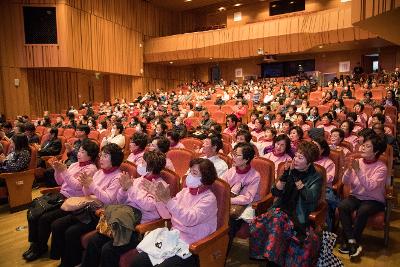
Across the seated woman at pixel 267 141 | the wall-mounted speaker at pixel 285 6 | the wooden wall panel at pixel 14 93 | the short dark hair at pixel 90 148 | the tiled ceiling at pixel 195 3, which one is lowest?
the seated woman at pixel 267 141

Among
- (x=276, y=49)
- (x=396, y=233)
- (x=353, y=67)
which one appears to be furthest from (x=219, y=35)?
(x=396, y=233)

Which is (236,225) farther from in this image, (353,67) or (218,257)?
A: (353,67)

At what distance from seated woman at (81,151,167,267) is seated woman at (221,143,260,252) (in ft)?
1.97

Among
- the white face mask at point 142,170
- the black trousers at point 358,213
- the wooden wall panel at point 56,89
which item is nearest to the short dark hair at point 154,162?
the white face mask at point 142,170

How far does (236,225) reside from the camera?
8.73ft

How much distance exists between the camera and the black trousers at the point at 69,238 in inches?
105

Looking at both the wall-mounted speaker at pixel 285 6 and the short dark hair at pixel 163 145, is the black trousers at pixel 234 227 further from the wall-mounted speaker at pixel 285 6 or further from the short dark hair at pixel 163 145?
the wall-mounted speaker at pixel 285 6

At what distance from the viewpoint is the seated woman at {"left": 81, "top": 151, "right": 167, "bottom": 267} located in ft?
7.66

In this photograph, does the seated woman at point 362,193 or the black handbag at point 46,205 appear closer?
the seated woman at point 362,193

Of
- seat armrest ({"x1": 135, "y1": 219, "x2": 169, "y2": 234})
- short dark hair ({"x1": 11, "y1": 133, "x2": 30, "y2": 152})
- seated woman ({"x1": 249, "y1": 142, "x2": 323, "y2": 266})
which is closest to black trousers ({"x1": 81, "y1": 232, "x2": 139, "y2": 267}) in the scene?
seat armrest ({"x1": 135, "y1": 219, "x2": 169, "y2": 234})

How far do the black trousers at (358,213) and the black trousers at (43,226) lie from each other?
2478 millimetres

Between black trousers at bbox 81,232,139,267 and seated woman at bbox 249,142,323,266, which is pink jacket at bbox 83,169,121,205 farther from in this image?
seated woman at bbox 249,142,323,266

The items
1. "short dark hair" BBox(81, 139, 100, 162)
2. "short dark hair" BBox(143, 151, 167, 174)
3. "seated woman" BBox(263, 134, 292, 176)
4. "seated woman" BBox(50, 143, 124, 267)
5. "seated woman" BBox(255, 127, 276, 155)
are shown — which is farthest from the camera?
"seated woman" BBox(255, 127, 276, 155)

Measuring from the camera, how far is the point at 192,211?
2.14 metres
